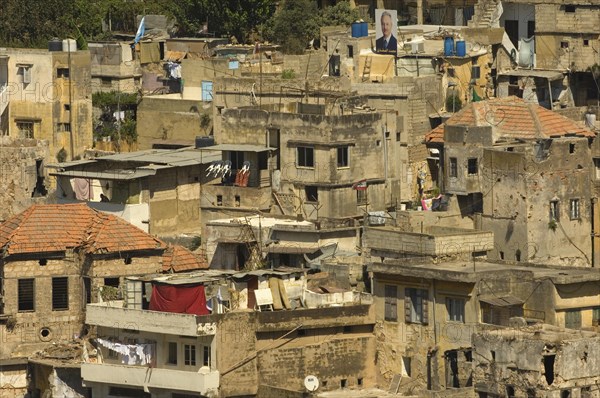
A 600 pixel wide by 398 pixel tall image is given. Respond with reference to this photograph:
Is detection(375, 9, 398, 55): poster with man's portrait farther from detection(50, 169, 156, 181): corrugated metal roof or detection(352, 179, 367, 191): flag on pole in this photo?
detection(50, 169, 156, 181): corrugated metal roof

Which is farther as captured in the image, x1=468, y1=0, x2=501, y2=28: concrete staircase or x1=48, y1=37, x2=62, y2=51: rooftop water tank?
x1=468, y1=0, x2=501, y2=28: concrete staircase

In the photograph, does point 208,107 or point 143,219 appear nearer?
point 143,219

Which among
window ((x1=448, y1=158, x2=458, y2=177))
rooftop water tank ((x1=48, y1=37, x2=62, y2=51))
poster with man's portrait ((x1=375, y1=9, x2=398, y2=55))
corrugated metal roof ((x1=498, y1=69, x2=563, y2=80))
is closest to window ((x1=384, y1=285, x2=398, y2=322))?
window ((x1=448, y1=158, x2=458, y2=177))

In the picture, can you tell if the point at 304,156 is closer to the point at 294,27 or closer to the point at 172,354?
the point at 172,354

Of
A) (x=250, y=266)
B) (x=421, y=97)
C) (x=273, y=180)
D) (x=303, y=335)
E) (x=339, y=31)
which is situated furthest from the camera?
(x=339, y=31)

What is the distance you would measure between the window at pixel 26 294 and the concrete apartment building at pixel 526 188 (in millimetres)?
10646

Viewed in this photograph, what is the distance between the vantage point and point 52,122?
86.9 meters

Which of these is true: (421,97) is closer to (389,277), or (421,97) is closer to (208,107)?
(208,107)

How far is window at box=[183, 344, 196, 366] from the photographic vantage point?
2596 inches

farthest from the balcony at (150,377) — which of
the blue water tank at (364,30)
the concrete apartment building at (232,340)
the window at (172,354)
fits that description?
the blue water tank at (364,30)

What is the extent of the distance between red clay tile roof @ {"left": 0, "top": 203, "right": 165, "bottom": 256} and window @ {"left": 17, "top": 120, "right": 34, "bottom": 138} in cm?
1600

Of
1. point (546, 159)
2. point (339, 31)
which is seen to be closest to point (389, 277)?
point (546, 159)

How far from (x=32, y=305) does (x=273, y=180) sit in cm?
913

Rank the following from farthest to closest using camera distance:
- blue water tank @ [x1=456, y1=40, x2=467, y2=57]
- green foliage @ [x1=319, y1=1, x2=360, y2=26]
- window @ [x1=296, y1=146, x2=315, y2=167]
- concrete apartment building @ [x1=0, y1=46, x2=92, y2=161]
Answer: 1. green foliage @ [x1=319, y1=1, x2=360, y2=26]
2. blue water tank @ [x1=456, y1=40, x2=467, y2=57]
3. concrete apartment building @ [x1=0, y1=46, x2=92, y2=161]
4. window @ [x1=296, y1=146, x2=315, y2=167]
